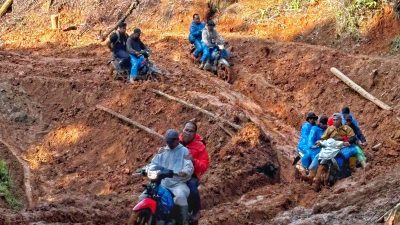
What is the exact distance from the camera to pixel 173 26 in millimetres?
23719

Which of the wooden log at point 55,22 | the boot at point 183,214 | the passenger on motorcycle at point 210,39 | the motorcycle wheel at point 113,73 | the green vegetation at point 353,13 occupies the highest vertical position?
the wooden log at point 55,22

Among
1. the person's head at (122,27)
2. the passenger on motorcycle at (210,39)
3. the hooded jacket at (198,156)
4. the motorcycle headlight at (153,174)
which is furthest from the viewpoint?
the passenger on motorcycle at (210,39)

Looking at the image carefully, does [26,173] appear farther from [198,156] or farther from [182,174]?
[182,174]

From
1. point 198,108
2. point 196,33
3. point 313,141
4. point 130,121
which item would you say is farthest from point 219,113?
point 196,33

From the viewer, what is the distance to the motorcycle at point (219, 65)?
18.2 meters

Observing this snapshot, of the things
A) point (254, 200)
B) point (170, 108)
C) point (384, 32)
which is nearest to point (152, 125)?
point (170, 108)

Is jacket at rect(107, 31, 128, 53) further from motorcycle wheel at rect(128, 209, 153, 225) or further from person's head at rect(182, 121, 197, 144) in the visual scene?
motorcycle wheel at rect(128, 209, 153, 225)

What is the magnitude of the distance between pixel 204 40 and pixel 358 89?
4707 millimetres

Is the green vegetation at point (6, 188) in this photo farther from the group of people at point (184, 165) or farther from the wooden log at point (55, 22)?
the wooden log at point (55, 22)

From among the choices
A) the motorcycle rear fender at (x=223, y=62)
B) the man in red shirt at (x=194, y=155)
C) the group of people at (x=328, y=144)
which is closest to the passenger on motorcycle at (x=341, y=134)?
the group of people at (x=328, y=144)

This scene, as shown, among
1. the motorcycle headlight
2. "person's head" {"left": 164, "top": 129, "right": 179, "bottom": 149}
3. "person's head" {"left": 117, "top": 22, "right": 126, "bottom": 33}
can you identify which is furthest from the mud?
"person's head" {"left": 164, "top": 129, "right": 179, "bottom": 149}

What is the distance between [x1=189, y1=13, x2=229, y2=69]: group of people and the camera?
18344mm

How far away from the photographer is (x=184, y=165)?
7.91 metres

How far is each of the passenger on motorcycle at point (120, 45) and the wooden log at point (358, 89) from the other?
5.35 meters
